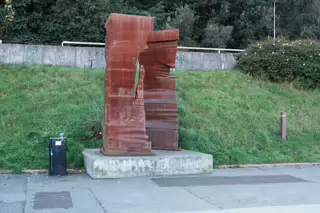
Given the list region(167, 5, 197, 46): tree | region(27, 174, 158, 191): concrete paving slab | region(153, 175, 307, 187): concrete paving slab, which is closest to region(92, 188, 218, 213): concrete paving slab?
region(27, 174, 158, 191): concrete paving slab

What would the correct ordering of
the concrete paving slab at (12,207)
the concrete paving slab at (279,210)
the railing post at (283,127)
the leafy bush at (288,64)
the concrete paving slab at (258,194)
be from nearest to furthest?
the concrete paving slab at (12,207)
the concrete paving slab at (279,210)
the concrete paving slab at (258,194)
the railing post at (283,127)
the leafy bush at (288,64)

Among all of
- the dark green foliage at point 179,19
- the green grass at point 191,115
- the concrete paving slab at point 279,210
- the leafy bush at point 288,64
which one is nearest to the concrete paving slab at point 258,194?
the concrete paving slab at point 279,210

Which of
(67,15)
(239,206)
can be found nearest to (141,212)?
(239,206)

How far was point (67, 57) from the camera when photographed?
20.1 metres

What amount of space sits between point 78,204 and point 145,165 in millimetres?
3359

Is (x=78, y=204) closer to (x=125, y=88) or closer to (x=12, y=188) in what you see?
(x=12, y=188)

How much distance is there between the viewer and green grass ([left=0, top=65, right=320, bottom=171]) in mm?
13094

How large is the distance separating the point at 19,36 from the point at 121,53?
21686 mm

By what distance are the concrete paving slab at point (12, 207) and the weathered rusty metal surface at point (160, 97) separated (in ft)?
18.6

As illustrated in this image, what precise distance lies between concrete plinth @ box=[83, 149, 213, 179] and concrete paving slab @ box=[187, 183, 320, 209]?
181cm

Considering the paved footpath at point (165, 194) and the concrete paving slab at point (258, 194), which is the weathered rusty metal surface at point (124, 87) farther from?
the concrete paving slab at point (258, 194)

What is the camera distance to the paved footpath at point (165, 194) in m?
7.41

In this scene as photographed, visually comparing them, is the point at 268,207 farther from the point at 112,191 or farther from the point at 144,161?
the point at 144,161

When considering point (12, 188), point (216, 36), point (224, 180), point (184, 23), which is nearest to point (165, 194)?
point (224, 180)
